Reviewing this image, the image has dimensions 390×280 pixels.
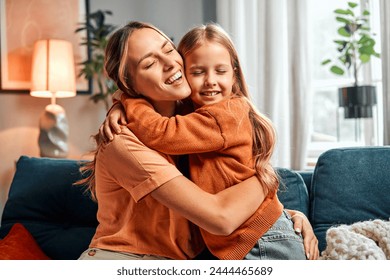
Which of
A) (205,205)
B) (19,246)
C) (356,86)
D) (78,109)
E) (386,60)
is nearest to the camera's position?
(205,205)

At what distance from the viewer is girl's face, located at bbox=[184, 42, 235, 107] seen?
4.54ft

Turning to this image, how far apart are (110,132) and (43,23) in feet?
8.79

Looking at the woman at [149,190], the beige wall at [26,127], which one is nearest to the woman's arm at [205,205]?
the woman at [149,190]

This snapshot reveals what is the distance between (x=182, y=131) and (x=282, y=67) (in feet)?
8.04

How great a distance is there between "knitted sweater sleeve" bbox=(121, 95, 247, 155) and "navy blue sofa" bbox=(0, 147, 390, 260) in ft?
1.97

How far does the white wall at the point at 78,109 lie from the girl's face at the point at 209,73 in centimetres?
249

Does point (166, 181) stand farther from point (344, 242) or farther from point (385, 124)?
point (385, 124)

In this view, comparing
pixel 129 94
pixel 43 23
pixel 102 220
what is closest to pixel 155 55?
pixel 129 94

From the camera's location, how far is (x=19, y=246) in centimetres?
178

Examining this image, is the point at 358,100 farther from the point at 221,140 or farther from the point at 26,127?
the point at 26,127

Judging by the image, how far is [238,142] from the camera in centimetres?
128

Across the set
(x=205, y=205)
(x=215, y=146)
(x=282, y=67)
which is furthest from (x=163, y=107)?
(x=282, y=67)

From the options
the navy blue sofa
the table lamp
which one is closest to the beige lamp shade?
the table lamp

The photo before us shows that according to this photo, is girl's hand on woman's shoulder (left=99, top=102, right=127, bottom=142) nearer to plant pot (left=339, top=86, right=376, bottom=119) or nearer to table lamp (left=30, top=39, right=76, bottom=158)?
plant pot (left=339, top=86, right=376, bottom=119)
